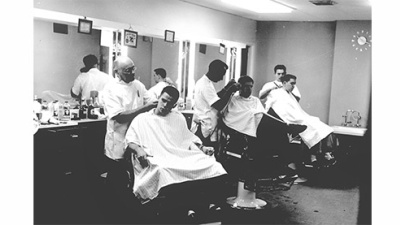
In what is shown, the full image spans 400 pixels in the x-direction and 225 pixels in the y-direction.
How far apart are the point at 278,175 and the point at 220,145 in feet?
1.82

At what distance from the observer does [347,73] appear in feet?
9.35

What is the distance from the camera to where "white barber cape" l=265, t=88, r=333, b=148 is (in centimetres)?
329

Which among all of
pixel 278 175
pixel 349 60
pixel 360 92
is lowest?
pixel 278 175

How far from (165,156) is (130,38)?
1.25 meters

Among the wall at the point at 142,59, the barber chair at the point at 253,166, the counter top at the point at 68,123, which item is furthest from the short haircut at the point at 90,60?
the barber chair at the point at 253,166

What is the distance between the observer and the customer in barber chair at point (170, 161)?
2.74m

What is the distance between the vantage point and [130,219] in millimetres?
3008

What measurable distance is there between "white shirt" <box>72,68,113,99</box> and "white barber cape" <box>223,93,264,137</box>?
3.59 ft

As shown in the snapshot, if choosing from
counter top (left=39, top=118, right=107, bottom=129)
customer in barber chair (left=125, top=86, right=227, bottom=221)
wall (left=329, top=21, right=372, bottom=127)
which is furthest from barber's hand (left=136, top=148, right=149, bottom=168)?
wall (left=329, top=21, right=372, bottom=127)

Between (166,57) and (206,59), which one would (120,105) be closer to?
(166,57)

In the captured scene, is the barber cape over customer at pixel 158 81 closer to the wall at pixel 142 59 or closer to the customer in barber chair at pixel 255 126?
the wall at pixel 142 59
